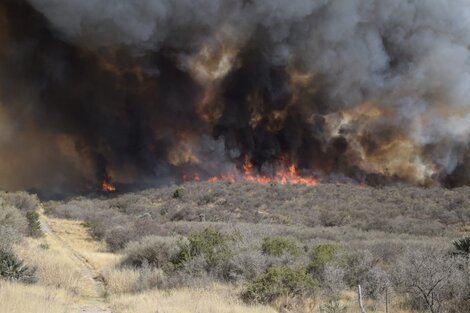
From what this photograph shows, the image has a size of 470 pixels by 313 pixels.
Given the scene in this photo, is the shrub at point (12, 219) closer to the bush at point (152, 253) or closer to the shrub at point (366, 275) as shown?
the bush at point (152, 253)

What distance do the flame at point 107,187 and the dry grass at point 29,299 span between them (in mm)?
48640

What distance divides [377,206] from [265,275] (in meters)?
31.5

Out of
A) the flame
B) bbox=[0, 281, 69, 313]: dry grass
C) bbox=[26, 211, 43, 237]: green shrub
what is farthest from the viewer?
the flame

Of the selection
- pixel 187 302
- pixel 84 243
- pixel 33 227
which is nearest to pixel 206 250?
pixel 187 302

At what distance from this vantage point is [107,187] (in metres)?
63.1

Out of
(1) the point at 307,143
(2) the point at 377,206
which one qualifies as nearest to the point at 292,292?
(2) the point at 377,206

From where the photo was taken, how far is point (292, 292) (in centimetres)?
1275

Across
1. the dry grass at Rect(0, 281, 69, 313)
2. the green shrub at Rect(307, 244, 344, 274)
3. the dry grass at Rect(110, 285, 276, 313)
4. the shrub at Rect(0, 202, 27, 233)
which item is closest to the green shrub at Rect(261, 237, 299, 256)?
the green shrub at Rect(307, 244, 344, 274)

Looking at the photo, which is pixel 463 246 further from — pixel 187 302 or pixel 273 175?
pixel 273 175

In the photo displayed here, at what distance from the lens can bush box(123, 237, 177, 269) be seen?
18219 mm

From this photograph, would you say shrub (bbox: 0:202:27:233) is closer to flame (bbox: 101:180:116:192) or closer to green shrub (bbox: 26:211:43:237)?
green shrub (bbox: 26:211:43:237)

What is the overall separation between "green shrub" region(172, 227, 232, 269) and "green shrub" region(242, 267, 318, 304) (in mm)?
2986

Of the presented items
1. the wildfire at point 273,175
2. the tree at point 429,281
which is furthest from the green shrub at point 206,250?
the wildfire at point 273,175

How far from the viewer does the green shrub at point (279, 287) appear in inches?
498
